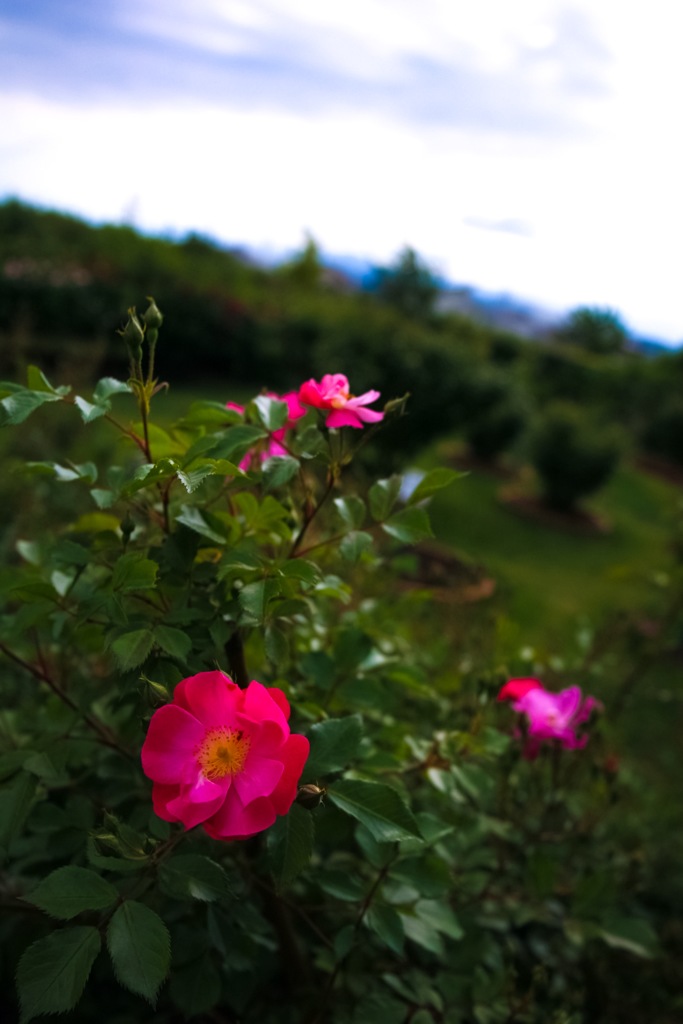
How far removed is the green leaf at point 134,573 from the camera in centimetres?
79

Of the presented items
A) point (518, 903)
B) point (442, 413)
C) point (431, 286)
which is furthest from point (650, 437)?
point (518, 903)

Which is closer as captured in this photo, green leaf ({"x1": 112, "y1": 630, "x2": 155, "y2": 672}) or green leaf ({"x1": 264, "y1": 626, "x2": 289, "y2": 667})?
green leaf ({"x1": 112, "y1": 630, "x2": 155, "y2": 672})

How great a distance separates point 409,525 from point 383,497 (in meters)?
0.06

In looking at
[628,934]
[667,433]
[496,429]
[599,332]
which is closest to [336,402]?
[628,934]

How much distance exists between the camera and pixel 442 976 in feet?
3.84

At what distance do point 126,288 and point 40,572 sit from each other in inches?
370

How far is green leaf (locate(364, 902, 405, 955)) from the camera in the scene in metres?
0.91

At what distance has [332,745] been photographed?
873 millimetres

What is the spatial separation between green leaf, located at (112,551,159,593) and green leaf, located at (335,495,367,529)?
0.26 meters

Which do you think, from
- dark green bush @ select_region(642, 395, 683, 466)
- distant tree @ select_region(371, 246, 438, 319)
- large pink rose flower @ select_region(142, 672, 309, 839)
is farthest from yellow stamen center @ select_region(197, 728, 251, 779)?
distant tree @ select_region(371, 246, 438, 319)

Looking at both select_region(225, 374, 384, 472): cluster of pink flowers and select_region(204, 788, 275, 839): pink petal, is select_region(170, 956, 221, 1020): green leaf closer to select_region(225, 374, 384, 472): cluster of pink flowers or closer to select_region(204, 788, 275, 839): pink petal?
select_region(204, 788, 275, 839): pink petal

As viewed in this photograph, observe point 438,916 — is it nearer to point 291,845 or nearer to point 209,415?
point 291,845

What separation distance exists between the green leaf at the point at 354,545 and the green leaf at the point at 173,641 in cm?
20

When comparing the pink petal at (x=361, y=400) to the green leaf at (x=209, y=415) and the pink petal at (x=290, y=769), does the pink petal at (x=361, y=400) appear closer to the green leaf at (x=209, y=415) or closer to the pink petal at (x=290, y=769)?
the green leaf at (x=209, y=415)
